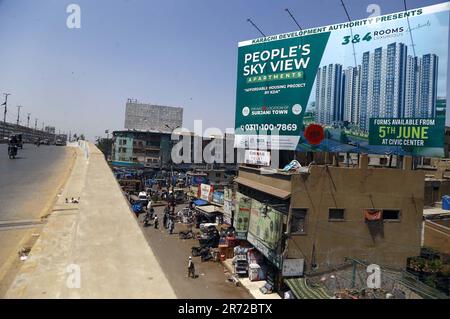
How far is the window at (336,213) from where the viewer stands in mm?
14414

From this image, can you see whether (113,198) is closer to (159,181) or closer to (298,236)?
(298,236)

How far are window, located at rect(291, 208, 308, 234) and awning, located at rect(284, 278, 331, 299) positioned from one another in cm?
199

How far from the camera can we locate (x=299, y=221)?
14.3 meters

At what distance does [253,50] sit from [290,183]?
8.67 m

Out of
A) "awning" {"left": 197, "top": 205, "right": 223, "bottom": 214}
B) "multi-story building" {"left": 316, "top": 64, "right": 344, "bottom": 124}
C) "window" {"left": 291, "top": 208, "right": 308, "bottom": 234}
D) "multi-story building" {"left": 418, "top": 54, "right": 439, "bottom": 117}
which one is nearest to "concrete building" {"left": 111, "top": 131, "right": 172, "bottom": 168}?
"awning" {"left": 197, "top": 205, "right": 223, "bottom": 214}

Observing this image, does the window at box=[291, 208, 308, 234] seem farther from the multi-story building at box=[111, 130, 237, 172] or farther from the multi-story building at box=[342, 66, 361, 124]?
the multi-story building at box=[111, 130, 237, 172]

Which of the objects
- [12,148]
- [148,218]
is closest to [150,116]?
[148,218]

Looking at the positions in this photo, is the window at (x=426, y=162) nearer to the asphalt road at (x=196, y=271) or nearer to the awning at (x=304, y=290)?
the asphalt road at (x=196, y=271)

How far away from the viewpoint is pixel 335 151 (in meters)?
16.6

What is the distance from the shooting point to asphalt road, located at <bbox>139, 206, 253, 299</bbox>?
609 inches

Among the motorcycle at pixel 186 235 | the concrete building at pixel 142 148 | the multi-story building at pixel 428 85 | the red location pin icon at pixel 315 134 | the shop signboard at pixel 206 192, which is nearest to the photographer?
the multi-story building at pixel 428 85

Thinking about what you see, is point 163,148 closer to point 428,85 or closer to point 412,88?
point 412,88

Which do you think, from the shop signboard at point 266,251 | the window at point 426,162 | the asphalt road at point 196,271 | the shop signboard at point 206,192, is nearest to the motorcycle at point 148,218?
the asphalt road at point 196,271
